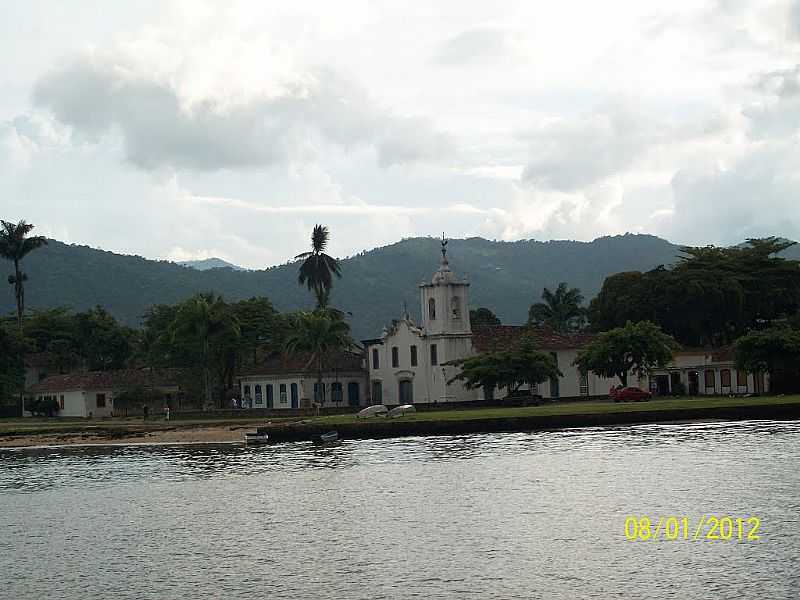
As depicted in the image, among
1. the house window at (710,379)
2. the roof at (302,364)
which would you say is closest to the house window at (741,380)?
the house window at (710,379)

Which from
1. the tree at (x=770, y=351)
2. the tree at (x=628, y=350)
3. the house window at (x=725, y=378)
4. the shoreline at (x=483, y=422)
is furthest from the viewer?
the house window at (x=725, y=378)

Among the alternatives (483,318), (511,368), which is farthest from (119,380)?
(483,318)

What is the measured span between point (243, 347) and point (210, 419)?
52.3 feet

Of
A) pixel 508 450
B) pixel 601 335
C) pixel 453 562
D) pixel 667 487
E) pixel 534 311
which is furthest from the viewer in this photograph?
pixel 534 311

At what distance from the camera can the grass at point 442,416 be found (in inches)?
2721

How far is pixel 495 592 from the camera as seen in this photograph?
2709cm

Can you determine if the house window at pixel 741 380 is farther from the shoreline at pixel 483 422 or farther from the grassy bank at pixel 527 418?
the shoreline at pixel 483 422

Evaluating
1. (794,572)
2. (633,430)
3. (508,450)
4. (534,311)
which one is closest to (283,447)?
(508,450)

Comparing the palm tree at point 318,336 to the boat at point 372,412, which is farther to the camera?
the palm tree at point 318,336

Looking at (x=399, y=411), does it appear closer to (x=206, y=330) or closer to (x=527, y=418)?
(x=527, y=418)

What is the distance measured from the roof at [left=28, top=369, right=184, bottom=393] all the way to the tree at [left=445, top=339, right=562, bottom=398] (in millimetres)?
28943

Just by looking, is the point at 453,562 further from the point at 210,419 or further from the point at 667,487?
the point at 210,419

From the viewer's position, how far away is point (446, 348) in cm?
9244

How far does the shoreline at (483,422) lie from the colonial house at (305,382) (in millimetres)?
21302
